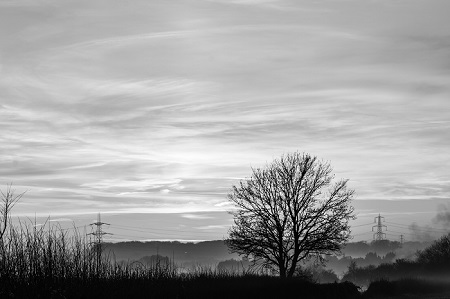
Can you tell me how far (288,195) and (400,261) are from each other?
48909 millimetres

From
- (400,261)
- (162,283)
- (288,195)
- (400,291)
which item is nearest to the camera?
(162,283)

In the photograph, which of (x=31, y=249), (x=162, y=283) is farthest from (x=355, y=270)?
(x=31, y=249)

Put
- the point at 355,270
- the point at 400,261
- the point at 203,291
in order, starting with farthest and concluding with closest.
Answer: the point at 355,270
the point at 400,261
the point at 203,291

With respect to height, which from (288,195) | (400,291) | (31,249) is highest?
(288,195)

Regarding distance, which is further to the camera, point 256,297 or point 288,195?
point 288,195

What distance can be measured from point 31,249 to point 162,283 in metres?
8.13

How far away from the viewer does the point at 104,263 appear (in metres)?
23.6

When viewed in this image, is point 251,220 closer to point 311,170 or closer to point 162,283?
point 311,170

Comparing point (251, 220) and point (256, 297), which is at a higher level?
point (251, 220)

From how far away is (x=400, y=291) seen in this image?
54.0 metres

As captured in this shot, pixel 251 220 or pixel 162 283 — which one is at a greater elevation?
pixel 251 220

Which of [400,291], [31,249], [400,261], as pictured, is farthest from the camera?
[400,261]

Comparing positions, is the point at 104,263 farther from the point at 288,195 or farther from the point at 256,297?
the point at 288,195

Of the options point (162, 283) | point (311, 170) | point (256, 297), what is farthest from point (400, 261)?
point (162, 283)
